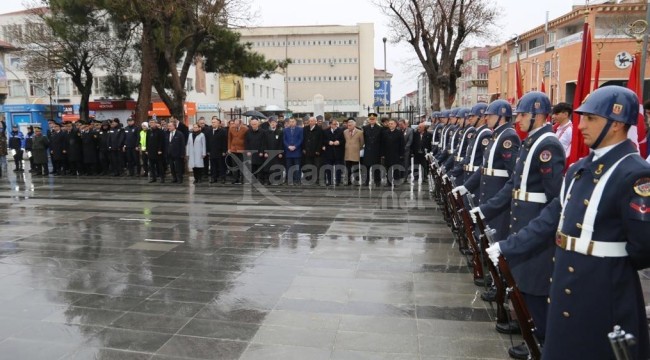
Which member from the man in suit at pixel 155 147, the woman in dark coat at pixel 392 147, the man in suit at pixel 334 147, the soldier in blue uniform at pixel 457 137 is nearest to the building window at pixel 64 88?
the man in suit at pixel 155 147

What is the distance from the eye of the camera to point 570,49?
36.0 m

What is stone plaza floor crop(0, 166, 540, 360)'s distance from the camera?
4.37 meters

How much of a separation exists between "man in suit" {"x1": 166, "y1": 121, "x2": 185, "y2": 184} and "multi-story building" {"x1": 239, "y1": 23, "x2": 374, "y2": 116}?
7246cm

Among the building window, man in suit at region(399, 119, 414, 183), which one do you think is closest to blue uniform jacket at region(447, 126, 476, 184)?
man in suit at region(399, 119, 414, 183)

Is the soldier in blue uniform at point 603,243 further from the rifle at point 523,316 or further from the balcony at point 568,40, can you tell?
the balcony at point 568,40

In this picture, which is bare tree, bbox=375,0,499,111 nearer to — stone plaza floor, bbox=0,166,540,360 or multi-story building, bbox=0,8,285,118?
stone plaza floor, bbox=0,166,540,360

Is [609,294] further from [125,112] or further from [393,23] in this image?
[125,112]

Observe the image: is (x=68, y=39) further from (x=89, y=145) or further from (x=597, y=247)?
(x=597, y=247)

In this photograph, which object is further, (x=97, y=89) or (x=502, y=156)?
(x=97, y=89)

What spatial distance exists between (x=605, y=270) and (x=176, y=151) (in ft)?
44.3

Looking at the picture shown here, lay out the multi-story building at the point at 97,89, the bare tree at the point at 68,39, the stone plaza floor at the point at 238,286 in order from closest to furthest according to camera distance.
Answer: the stone plaza floor at the point at 238,286 < the bare tree at the point at 68,39 < the multi-story building at the point at 97,89

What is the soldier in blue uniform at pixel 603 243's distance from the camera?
2.62 metres

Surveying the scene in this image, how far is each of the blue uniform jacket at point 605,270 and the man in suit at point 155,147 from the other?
13.6 m

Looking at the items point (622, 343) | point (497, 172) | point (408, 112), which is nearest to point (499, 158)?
point (497, 172)
